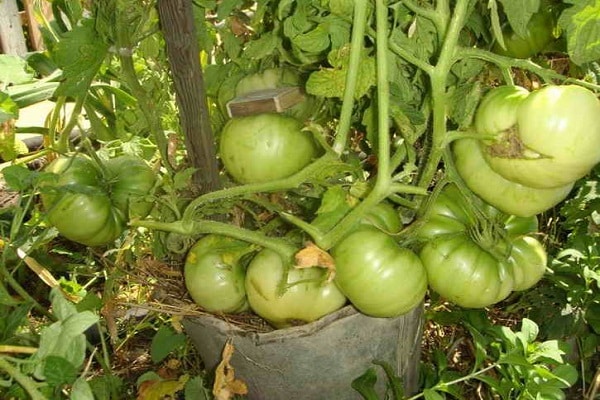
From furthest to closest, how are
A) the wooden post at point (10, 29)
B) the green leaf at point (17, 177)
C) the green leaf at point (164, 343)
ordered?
the wooden post at point (10, 29), the green leaf at point (164, 343), the green leaf at point (17, 177)

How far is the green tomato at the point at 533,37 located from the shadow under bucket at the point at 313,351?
1.56 ft

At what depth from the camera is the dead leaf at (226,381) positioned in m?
1.00

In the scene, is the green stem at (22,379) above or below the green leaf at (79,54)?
below

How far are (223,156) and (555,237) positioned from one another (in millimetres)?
969

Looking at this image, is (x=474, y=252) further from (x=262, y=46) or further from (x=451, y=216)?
(x=262, y=46)

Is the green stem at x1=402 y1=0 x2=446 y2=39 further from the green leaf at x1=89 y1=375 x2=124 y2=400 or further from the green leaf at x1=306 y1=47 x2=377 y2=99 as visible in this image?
the green leaf at x1=89 y1=375 x2=124 y2=400

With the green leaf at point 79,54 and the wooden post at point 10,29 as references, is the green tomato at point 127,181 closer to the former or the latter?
the green leaf at point 79,54

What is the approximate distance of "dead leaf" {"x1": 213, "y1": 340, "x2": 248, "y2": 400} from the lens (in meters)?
1.00

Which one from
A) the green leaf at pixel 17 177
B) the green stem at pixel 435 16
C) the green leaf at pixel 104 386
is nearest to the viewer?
the green stem at pixel 435 16

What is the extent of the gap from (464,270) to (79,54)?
2.22ft

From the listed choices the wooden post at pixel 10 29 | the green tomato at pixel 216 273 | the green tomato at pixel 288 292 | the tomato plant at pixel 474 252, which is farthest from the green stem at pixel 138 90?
the wooden post at pixel 10 29

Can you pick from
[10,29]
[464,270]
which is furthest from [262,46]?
[10,29]

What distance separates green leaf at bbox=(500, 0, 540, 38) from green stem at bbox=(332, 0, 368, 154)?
180 millimetres

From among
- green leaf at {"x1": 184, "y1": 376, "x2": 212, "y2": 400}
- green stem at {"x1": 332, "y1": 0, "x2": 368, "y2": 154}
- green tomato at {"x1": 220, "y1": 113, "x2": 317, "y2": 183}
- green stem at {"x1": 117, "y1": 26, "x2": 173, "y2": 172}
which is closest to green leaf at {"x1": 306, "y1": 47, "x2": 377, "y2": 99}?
green stem at {"x1": 332, "y1": 0, "x2": 368, "y2": 154}
